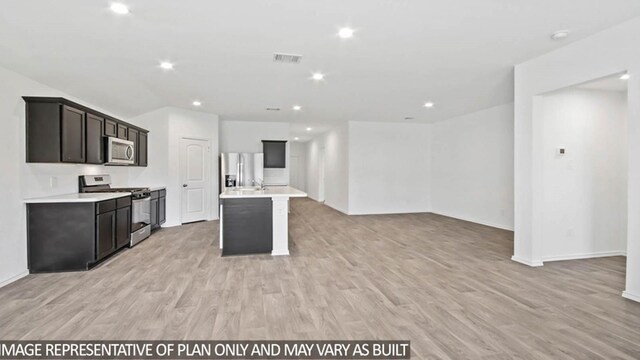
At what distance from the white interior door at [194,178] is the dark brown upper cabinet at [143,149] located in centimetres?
68

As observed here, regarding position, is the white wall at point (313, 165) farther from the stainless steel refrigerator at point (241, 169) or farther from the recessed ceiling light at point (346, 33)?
the recessed ceiling light at point (346, 33)

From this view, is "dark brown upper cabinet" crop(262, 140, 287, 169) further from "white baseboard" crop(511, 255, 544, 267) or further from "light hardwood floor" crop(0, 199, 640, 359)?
"white baseboard" crop(511, 255, 544, 267)

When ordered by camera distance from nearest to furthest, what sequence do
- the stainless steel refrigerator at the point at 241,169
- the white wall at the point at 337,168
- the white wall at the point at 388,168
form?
the stainless steel refrigerator at the point at 241,169, the white wall at the point at 388,168, the white wall at the point at 337,168

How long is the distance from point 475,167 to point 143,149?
24.3ft

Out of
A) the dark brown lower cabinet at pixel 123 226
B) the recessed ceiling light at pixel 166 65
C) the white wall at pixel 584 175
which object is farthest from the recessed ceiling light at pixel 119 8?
the white wall at pixel 584 175

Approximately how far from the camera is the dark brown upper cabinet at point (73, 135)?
11.7 feet

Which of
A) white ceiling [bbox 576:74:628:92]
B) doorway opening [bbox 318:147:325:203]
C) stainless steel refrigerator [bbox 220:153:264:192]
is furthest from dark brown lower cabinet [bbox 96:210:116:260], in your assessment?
doorway opening [bbox 318:147:325:203]

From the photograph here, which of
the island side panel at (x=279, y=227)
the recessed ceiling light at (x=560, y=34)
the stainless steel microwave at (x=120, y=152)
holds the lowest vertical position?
the island side panel at (x=279, y=227)

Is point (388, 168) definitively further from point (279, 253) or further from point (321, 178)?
point (279, 253)

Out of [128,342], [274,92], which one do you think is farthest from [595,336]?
[274,92]

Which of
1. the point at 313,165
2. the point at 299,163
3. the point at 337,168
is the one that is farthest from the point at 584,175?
the point at 299,163

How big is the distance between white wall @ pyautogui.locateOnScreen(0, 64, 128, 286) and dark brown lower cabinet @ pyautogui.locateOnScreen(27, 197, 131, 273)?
0.09 metres

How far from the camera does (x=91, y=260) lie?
3.69 meters

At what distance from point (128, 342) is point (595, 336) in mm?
3389
